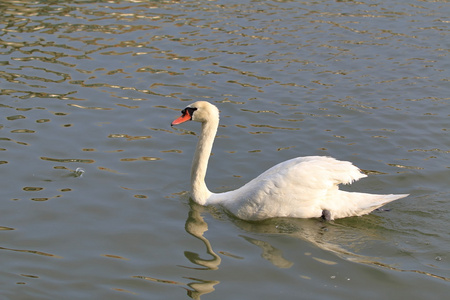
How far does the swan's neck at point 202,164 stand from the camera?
9.07m

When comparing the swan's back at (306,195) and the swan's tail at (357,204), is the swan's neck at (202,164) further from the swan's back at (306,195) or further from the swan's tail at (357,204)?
the swan's tail at (357,204)

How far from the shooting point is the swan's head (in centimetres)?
896

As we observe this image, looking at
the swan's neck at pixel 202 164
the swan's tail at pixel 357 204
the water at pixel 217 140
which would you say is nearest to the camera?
the water at pixel 217 140

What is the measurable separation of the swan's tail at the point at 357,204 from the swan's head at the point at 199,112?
6.42ft

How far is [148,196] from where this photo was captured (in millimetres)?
9180

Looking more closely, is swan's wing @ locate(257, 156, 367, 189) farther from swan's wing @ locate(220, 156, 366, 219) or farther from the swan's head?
the swan's head

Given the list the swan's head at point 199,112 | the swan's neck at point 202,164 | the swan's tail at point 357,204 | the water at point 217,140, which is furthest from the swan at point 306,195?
the swan's head at point 199,112

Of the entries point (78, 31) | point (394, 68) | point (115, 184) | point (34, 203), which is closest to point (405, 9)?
point (394, 68)

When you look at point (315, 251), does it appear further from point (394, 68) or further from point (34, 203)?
point (394, 68)

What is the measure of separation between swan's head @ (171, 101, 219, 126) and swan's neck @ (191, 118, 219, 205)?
0.24ft

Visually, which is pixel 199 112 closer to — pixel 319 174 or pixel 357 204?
pixel 319 174

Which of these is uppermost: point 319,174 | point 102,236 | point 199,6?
point 199,6

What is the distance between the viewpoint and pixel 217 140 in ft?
36.4

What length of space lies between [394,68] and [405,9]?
451 centimetres
